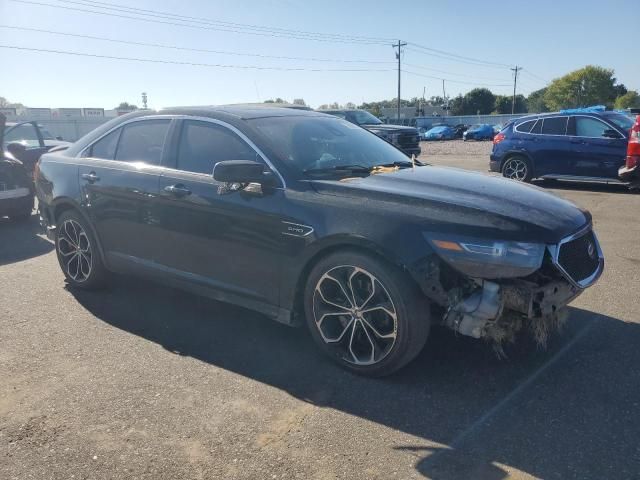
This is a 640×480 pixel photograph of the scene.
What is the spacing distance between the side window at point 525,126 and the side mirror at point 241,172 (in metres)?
9.76

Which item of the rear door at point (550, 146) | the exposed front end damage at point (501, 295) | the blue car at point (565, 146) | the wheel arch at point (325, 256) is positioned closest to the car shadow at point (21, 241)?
the wheel arch at point (325, 256)

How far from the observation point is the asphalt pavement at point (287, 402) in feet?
8.97

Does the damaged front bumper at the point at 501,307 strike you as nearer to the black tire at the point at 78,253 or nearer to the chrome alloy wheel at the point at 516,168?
the black tire at the point at 78,253

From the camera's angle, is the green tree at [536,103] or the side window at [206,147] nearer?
the side window at [206,147]

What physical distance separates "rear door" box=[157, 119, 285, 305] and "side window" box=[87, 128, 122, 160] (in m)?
0.89

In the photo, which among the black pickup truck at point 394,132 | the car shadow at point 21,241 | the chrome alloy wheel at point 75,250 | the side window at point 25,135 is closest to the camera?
the chrome alloy wheel at point 75,250

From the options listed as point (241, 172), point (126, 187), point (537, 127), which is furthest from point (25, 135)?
point (537, 127)

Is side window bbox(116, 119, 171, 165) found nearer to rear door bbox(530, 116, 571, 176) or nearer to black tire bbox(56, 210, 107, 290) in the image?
black tire bbox(56, 210, 107, 290)

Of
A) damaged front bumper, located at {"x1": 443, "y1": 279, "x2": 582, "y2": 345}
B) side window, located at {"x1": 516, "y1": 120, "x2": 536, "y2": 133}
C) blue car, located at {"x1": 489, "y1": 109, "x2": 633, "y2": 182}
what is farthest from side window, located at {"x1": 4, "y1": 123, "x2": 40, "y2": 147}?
damaged front bumper, located at {"x1": 443, "y1": 279, "x2": 582, "y2": 345}

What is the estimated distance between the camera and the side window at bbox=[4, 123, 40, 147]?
11.3 meters

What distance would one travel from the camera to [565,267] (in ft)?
11.0

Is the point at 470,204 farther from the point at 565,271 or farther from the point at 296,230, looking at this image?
the point at 296,230

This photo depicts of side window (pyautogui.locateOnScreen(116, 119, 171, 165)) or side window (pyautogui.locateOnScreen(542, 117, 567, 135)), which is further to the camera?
side window (pyautogui.locateOnScreen(542, 117, 567, 135))

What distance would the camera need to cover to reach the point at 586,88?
92.3 m
